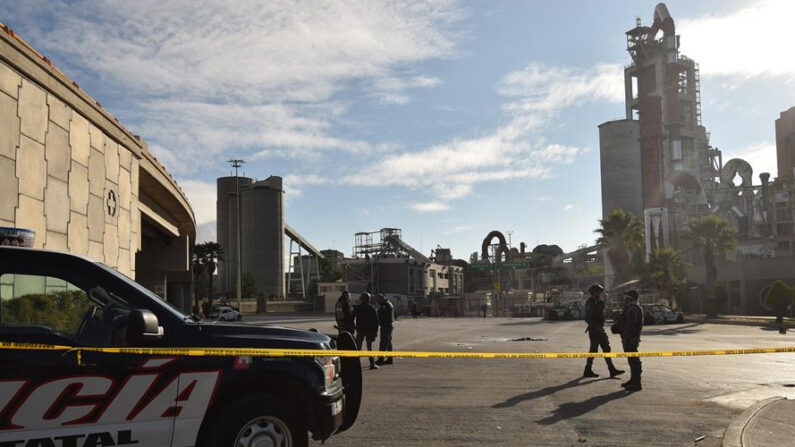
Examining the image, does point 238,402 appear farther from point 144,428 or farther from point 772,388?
point 772,388

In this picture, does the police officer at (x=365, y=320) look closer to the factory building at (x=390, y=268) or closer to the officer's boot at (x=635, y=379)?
the officer's boot at (x=635, y=379)

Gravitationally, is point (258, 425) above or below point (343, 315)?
below

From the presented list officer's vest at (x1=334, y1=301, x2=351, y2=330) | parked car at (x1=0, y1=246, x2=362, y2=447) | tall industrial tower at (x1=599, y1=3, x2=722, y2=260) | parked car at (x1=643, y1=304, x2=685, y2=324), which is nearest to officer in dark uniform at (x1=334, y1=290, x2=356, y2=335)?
officer's vest at (x1=334, y1=301, x2=351, y2=330)

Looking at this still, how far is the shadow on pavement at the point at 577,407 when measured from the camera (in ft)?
27.4

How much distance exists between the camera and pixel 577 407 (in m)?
9.22

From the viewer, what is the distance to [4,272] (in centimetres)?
464

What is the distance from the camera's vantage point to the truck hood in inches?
203

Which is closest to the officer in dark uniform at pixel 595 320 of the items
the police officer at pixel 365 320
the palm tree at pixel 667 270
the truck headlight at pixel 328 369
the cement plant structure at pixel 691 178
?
the police officer at pixel 365 320

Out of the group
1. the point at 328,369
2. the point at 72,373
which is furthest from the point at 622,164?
the point at 72,373

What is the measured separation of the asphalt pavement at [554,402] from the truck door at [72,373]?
270 centimetres

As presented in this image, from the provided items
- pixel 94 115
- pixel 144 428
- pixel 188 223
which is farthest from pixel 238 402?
pixel 188 223

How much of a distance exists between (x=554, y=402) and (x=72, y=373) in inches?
274

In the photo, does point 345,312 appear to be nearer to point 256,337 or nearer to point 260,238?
point 256,337

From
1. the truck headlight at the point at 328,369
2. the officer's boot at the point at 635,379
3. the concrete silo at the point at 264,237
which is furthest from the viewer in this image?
the concrete silo at the point at 264,237
